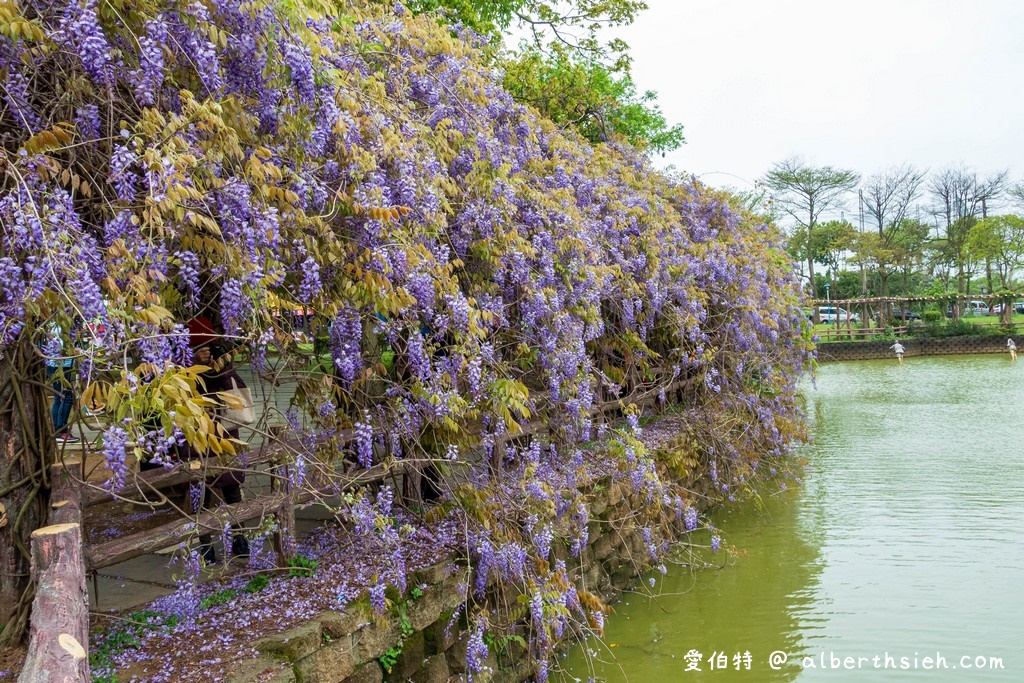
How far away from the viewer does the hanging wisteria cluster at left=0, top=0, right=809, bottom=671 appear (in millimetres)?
2385

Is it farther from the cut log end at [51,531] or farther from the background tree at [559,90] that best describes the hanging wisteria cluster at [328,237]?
the background tree at [559,90]

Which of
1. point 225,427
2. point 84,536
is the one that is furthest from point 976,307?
point 84,536

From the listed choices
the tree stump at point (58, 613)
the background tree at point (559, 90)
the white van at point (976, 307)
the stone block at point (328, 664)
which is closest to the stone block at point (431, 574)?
the stone block at point (328, 664)

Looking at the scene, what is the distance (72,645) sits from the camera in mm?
1871

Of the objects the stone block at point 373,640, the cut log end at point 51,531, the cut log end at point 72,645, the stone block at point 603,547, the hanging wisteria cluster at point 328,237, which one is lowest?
the stone block at point 603,547

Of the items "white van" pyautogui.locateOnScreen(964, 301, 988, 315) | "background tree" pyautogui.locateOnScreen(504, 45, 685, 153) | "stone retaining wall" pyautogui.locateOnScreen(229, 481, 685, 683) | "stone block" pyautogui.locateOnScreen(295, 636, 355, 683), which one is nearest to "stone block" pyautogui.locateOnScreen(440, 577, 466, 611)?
"stone retaining wall" pyautogui.locateOnScreen(229, 481, 685, 683)

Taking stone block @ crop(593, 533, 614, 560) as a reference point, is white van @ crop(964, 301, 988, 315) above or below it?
above

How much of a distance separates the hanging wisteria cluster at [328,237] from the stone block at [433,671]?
0.49 m

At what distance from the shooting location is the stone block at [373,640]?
3133 millimetres

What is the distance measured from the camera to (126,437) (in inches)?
84.1

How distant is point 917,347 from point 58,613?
97.6ft

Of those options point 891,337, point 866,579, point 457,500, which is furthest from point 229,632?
point 891,337

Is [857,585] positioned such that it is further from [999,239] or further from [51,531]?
[999,239]

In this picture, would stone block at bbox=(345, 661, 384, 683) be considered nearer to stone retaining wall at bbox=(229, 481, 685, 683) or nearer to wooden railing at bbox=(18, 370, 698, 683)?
stone retaining wall at bbox=(229, 481, 685, 683)
